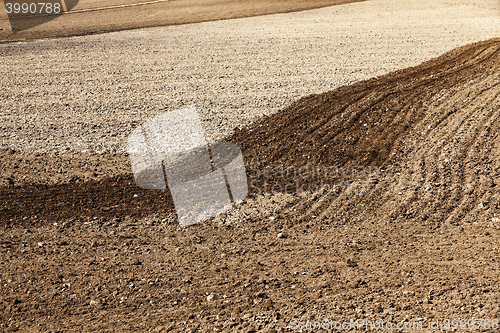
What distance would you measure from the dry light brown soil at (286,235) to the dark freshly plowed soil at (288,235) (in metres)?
0.02

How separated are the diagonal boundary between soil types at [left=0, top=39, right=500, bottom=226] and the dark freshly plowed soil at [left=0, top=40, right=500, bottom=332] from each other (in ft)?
0.12

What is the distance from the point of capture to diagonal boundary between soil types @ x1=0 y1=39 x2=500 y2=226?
6.46 metres

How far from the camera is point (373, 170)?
6.91 meters

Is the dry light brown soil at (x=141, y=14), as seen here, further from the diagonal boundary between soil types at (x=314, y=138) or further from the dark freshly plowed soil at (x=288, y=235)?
the dark freshly plowed soil at (x=288, y=235)

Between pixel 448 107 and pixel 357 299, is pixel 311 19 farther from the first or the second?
pixel 357 299

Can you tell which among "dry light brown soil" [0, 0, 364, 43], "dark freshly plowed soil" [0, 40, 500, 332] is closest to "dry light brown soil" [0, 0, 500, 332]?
"dark freshly plowed soil" [0, 40, 500, 332]

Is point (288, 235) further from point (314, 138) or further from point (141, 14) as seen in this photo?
point (141, 14)


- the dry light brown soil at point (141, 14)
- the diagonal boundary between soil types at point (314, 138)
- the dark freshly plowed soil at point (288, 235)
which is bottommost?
the dark freshly plowed soil at point (288, 235)

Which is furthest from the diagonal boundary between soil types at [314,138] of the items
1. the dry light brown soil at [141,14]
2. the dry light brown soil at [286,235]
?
the dry light brown soil at [141,14]

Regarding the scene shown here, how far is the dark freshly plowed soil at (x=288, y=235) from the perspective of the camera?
4.37m

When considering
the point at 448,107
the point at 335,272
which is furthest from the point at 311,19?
the point at 335,272

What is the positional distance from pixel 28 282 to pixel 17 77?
9881 millimetres

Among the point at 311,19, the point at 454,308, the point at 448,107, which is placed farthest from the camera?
the point at 311,19

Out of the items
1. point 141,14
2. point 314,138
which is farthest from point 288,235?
point 141,14
